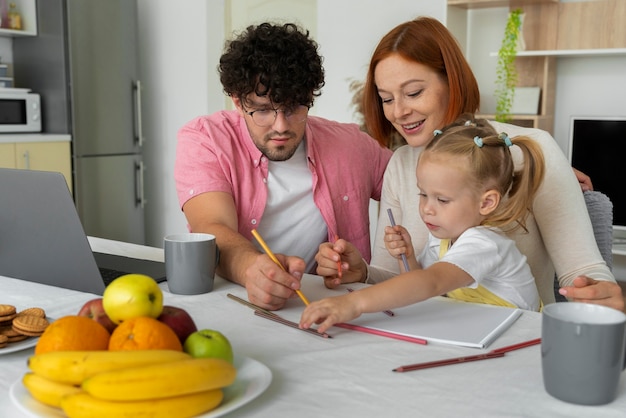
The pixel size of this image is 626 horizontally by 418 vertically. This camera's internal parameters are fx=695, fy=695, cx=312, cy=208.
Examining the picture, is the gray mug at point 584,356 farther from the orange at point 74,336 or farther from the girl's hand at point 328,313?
the orange at point 74,336

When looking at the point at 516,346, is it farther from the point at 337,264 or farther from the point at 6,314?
the point at 6,314

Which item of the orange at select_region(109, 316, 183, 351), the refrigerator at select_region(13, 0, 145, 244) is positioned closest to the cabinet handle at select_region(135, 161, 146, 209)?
the refrigerator at select_region(13, 0, 145, 244)

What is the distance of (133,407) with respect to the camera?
0.69 meters

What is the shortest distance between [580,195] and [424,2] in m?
2.68

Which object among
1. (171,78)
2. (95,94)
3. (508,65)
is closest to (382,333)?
(508,65)

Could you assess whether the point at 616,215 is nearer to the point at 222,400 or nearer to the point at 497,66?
the point at 497,66

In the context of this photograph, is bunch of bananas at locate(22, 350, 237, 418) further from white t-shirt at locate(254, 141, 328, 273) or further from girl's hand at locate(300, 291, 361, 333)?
white t-shirt at locate(254, 141, 328, 273)

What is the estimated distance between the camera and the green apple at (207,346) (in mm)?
804

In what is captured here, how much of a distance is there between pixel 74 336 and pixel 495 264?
0.82m

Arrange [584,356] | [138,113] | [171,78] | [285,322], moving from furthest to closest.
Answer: [171,78]
[138,113]
[285,322]
[584,356]

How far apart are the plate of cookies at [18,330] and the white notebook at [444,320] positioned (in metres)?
0.39

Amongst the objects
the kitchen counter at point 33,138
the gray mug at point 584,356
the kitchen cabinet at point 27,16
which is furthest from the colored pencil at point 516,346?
the kitchen cabinet at point 27,16

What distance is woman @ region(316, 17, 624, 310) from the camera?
1.49 meters

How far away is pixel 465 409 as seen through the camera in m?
0.80
